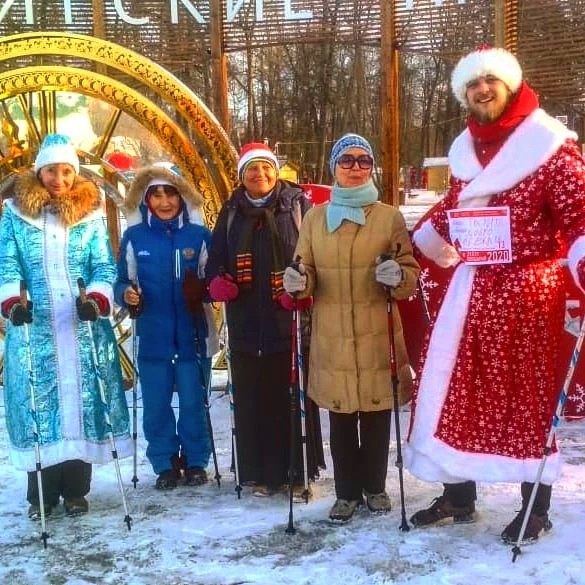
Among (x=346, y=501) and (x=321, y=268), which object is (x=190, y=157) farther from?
(x=346, y=501)

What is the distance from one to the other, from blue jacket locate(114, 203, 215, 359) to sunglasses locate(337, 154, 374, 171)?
0.95m

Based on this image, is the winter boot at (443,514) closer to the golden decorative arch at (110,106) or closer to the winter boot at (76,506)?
the winter boot at (76,506)

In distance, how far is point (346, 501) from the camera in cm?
364

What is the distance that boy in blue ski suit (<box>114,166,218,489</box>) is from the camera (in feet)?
12.9

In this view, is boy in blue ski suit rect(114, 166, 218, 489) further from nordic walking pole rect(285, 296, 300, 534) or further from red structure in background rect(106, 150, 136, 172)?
red structure in background rect(106, 150, 136, 172)

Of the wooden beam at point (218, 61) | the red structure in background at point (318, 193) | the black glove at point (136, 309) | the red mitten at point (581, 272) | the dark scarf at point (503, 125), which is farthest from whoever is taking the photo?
the wooden beam at point (218, 61)

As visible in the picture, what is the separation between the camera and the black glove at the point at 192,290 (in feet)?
12.7

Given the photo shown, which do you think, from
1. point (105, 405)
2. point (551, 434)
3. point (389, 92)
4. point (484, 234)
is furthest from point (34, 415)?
point (389, 92)

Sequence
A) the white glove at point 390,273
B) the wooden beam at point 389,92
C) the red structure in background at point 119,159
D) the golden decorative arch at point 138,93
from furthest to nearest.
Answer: the wooden beam at point 389,92, the red structure in background at point 119,159, the golden decorative arch at point 138,93, the white glove at point 390,273

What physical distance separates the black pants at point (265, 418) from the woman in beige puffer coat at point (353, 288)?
14.6 inches

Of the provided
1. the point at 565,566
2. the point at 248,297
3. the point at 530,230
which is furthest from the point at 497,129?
A: the point at 565,566

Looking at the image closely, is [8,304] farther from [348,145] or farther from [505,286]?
[505,286]

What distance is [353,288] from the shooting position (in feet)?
11.3

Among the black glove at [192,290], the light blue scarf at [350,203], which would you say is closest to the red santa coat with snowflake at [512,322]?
the light blue scarf at [350,203]
